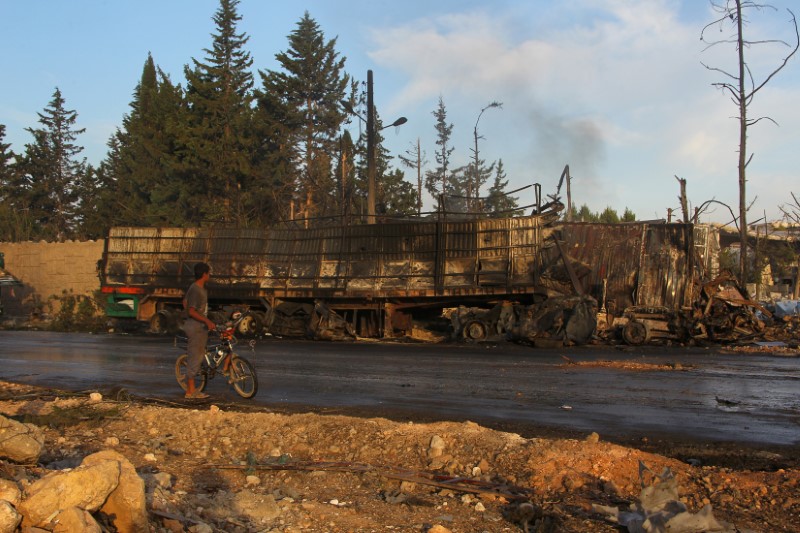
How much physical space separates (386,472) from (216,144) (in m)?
36.6

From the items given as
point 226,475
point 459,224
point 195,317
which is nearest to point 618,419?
point 226,475

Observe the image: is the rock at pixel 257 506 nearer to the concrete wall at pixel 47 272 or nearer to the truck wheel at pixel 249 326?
the truck wheel at pixel 249 326

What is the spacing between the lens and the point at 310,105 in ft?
150

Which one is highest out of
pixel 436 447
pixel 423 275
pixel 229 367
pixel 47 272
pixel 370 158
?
pixel 370 158

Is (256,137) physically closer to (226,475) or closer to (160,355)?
(160,355)

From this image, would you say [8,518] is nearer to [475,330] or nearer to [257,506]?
[257,506]

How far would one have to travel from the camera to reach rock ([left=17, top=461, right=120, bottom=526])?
12.7 feet

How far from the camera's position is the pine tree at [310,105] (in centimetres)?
4362

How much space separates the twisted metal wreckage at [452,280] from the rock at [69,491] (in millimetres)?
15189

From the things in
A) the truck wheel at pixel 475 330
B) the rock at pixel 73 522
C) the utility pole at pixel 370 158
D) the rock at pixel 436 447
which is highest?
the utility pole at pixel 370 158

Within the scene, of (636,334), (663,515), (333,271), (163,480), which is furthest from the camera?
(333,271)

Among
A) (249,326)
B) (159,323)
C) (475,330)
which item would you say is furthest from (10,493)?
(159,323)

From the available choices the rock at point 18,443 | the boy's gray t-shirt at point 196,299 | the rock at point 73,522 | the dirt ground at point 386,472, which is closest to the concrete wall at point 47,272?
the boy's gray t-shirt at point 196,299

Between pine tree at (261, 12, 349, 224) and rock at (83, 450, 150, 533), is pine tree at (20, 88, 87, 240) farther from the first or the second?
rock at (83, 450, 150, 533)
